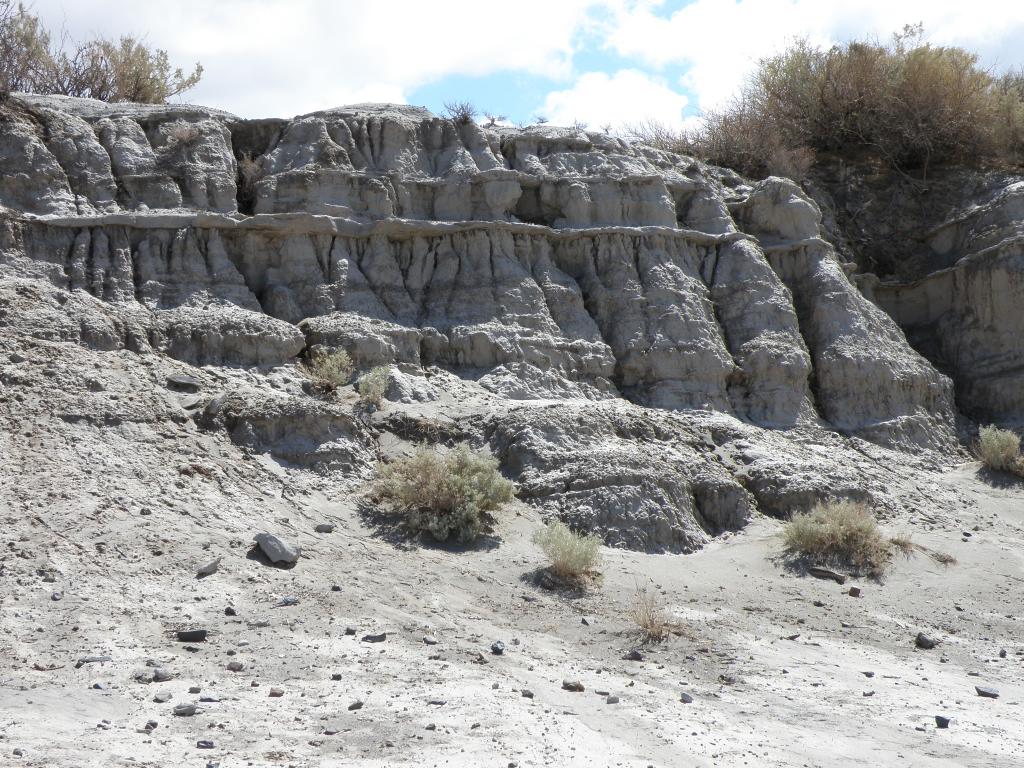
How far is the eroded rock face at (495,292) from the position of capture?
11.1m

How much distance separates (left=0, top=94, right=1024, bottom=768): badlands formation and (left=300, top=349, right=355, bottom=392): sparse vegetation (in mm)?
225

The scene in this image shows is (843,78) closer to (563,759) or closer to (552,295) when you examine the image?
(552,295)

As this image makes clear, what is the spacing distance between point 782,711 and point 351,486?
4.89 meters

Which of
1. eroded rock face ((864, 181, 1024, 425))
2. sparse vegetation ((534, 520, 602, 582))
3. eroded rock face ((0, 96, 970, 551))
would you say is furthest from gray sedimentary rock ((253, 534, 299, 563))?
eroded rock face ((864, 181, 1024, 425))

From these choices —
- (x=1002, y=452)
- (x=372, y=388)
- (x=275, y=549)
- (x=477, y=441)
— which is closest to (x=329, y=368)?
(x=372, y=388)

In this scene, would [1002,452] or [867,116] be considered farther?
[867,116]

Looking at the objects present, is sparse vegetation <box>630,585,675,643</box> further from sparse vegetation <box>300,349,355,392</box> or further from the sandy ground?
sparse vegetation <box>300,349,355,392</box>

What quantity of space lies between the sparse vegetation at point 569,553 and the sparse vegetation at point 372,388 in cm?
280

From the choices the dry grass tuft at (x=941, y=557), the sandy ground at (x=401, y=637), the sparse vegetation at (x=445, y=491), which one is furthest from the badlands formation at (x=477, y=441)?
the sparse vegetation at (x=445, y=491)

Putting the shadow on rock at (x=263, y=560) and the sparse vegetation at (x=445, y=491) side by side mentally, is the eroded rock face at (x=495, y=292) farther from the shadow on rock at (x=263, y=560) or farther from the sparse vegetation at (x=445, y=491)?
the shadow on rock at (x=263, y=560)

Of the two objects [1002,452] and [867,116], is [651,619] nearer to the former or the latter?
[1002,452]

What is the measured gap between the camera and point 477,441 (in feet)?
37.3

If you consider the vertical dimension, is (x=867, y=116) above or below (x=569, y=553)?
above

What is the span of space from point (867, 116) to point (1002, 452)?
26.4 ft
